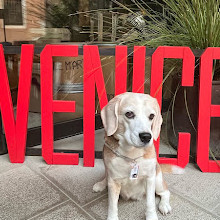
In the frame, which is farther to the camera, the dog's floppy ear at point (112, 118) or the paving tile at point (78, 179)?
the paving tile at point (78, 179)

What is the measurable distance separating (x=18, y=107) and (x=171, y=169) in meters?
1.30

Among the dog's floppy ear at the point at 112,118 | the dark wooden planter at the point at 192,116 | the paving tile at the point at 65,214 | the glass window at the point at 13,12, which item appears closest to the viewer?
the dog's floppy ear at the point at 112,118

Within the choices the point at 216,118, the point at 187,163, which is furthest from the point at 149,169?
the point at 216,118

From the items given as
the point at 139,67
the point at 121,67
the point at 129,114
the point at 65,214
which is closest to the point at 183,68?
the point at 139,67

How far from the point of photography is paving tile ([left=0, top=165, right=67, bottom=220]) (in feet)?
5.35

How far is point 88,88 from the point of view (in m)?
2.15

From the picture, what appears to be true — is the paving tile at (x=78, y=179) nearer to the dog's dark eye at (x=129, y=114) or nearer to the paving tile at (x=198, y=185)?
the paving tile at (x=198, y=185)

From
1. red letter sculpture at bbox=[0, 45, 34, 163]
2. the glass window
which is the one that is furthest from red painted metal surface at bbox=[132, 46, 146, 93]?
the glass window

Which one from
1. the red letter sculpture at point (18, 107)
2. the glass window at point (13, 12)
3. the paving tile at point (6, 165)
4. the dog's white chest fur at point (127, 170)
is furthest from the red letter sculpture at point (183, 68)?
the glass window at point (13, 12)

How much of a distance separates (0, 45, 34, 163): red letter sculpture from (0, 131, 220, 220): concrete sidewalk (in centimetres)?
14

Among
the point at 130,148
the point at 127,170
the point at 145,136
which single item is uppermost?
the point at 145,136

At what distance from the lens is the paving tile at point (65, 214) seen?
1.57m

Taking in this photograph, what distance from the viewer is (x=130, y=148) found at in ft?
4.89

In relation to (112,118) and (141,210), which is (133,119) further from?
(141,210)
